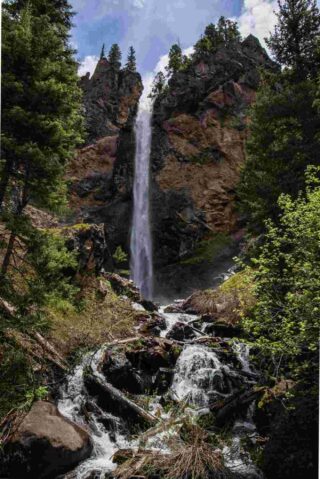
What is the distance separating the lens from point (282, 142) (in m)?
13.5

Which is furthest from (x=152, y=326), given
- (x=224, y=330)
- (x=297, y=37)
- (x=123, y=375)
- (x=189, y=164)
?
(x=189, y=164)

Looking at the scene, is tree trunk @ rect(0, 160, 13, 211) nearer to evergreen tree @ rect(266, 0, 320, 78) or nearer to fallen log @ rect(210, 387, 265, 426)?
fallen log @ rect(210, 387, 265, 426)

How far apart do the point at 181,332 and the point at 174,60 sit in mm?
45402

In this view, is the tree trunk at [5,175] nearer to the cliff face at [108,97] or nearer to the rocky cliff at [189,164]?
the rocky cliff at [189,164]

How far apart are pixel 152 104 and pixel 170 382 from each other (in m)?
31.9

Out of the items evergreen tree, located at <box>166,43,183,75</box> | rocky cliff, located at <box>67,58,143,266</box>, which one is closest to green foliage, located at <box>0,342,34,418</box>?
rocky cliff, located at <box>67,58,143,266</box>

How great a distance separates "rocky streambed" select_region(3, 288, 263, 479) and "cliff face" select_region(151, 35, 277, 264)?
18784 millimetres

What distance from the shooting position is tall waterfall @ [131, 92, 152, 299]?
30477 millimetres

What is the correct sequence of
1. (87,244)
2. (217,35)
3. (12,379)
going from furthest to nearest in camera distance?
(217,35) → (87,244) → (12,379)

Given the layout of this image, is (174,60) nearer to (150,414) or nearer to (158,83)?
(158,83)

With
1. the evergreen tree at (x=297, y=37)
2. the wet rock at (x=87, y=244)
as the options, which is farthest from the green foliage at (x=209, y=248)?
the evergreen tree at (x=297, y=37)

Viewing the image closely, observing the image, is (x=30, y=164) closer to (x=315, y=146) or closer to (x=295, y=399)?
(x=295, y=399)

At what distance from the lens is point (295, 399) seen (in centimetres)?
655

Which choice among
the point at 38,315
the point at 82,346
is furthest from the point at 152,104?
the point at 38,315
